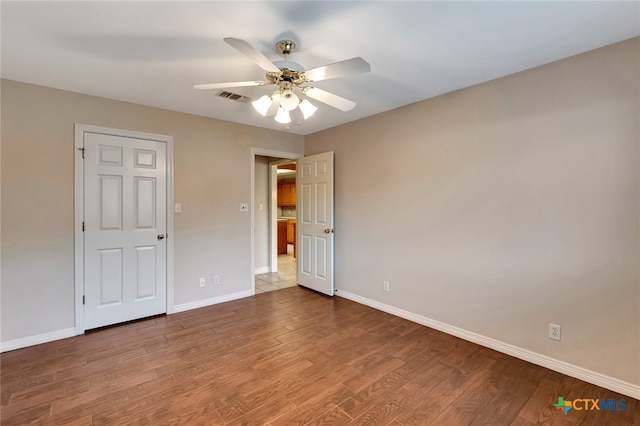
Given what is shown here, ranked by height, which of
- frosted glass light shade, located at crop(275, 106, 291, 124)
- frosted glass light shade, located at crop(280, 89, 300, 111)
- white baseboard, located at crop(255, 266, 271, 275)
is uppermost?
frosted glass light shade, located at crop(280, 89, 300, 111)

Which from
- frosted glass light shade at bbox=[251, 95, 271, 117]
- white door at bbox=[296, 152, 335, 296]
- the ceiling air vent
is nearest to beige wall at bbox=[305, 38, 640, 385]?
white door at bbox=[296, 152, 335, 296]

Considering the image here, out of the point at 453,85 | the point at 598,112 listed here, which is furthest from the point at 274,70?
the point at 598,112

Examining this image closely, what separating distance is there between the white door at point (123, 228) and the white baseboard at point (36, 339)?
0.17m

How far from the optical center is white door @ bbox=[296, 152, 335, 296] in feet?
13.5

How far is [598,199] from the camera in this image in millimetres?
2100

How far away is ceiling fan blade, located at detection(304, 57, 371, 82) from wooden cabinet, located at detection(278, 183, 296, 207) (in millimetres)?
6874

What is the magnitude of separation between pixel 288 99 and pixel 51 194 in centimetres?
250

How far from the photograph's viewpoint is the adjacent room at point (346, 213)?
185cm

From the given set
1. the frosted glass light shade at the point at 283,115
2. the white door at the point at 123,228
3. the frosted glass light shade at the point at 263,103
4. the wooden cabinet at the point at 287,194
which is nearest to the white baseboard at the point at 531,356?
the frosted glass light shade at the point at 283,115

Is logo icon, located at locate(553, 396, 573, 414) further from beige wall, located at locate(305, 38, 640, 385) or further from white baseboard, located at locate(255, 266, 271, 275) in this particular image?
white baseboard, located at locate(255, 266, 271, 275)

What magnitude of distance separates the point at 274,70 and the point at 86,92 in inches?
90.9

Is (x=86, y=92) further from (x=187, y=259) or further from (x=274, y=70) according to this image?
(x=274, y=70)

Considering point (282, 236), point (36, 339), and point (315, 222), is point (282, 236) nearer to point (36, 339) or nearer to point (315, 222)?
point (315, 222)

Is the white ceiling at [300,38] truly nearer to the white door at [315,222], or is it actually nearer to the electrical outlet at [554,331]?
the white door at [315,222]
